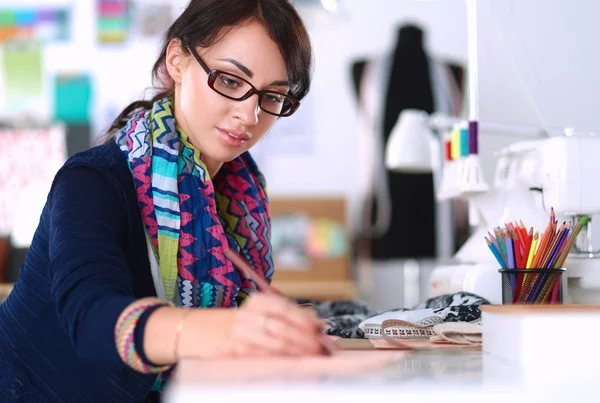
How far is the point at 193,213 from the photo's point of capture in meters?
1.30

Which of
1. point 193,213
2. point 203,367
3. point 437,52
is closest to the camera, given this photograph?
point 203,367

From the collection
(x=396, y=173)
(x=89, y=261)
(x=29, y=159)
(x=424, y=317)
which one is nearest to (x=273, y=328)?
(x=89, y=261)

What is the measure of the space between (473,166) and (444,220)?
2.20 meters

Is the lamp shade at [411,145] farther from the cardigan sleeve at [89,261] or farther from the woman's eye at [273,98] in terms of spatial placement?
the cardigan sleeve at [89,261]

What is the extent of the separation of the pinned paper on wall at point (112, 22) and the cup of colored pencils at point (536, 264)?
3.71m

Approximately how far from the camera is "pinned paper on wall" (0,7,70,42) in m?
4.53

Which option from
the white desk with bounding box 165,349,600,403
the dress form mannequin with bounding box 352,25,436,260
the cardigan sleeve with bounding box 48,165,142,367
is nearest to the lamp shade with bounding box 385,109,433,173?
the dress form mannequin with bounding box 352,25,436,260

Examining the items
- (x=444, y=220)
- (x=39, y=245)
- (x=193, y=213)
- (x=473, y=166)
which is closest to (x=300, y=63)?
(x=193, y=213)

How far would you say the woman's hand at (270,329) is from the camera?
0.79 metres

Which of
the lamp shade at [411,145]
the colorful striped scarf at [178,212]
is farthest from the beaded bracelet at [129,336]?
the lamp shade at [411,145]

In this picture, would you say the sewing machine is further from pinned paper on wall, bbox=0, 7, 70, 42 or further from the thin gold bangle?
pinned paper on wall, bbox=0, 7, 70, 42

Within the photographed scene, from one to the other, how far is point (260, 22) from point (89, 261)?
1.76ft

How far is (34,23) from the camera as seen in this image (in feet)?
15.0

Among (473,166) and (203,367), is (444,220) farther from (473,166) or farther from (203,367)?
(203,367)
